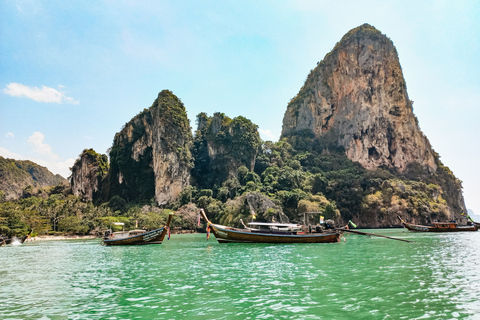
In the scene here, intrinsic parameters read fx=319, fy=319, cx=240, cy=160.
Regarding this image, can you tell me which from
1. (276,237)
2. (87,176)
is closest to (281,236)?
(276,237)

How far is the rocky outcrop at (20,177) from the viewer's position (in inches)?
3775

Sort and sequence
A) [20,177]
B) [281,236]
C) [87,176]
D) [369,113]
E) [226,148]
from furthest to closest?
[20,177] < [369,113] < [87,176] < [226,148] < [281,236]

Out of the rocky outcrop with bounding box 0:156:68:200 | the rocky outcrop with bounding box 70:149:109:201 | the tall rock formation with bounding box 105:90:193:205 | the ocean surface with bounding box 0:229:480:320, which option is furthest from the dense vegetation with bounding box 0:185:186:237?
the rocky outcrop with bounding box 0:156:68:200

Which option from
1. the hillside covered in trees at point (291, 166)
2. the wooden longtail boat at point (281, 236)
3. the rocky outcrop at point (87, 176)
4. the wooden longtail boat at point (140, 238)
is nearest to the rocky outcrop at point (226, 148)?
the hillside covered in trees at point (291, 166)

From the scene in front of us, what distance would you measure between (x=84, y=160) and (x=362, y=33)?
8471 centimetres

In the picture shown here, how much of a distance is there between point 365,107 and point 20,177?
113212 millimetres

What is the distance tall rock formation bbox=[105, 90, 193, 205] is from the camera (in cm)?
7056

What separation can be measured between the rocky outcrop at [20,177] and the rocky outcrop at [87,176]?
1284 centimetres

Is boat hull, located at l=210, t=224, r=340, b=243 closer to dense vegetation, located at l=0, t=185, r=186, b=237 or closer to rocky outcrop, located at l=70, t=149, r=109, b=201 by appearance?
dense vegetation, located at l=0, t=185, r=186, b=237

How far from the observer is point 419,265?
12711mm

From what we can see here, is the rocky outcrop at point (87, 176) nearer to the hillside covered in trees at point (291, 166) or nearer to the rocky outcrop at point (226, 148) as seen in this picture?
the hillside covered in trees at point (291, 166)

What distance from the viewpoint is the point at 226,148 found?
76062 millimetres

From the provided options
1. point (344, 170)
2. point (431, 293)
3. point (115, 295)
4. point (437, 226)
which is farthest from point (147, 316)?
point (344, 170)

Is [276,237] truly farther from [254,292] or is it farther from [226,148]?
[226,148]
